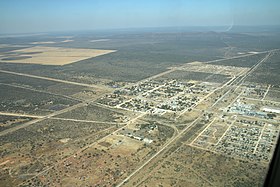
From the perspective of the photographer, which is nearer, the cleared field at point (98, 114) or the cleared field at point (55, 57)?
the cleared field at point (98, 114)

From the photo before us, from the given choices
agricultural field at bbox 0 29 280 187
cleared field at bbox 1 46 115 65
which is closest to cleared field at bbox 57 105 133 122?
agricultural field at bbox 0 29 280 187

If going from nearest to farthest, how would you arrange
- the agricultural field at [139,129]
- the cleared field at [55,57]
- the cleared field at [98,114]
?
the agricultural field at [139,129] < the cleared field at [98,114] < the cleared field at [55,57]

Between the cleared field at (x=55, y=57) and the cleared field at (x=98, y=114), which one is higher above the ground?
the cleared field at (x=55, y=57)

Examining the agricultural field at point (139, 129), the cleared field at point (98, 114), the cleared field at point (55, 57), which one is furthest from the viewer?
the cleared field at point (55, 57)

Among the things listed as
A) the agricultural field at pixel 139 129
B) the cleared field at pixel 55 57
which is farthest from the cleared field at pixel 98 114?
the cleared field at pixel 55 57

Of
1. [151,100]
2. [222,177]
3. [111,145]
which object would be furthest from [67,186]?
[151,100]

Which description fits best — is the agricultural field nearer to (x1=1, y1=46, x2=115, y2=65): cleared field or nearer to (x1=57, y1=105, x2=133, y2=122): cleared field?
(x1=57, y1=105, x2=133, y2=122): cleared field

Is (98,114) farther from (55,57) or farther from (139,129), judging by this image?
(55,57)

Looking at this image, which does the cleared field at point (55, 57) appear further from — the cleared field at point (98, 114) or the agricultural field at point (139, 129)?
the cleared field at point (98, 114)

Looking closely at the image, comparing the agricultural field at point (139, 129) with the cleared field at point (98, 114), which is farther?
the cleared field at point (98, 114)

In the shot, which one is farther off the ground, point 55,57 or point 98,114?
point 55,57

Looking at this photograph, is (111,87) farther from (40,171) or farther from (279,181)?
(279,181)

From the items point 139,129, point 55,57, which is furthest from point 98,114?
point 55,57
